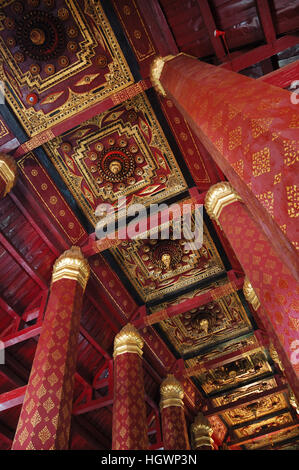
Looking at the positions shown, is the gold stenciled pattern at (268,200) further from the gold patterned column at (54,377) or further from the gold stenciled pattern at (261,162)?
the gold patterned column at (54,377)

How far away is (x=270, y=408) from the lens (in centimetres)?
1160

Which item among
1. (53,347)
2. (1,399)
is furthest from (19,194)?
(1,399)

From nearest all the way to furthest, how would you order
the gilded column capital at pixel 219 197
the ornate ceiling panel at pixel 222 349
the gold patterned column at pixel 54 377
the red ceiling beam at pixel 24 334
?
the gold patterned column at pixel 54 377 < the gilded column capital at pixel 219 197 < the red ceiling beam at pixel 24 334 < the ornate ceiling panel at pixel 222 349

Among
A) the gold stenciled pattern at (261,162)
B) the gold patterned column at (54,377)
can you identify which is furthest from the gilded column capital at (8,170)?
the gold stenciled pattern at (261,162)

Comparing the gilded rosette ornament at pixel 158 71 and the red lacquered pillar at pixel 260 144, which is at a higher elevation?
the gilded rosette ornament at pixel 158 71

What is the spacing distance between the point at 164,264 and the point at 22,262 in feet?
9.63

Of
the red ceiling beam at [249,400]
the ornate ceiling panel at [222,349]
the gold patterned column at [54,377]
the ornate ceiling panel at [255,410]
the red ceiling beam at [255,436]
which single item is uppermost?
the gold patterned column at [54,377]

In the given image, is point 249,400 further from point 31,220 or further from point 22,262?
→ point 31,220

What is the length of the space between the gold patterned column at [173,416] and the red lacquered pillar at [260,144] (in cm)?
662

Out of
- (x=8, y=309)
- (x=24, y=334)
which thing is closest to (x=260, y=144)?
(x=24, y=334)

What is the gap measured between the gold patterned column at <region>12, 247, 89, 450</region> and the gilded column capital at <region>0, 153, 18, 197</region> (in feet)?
5.25

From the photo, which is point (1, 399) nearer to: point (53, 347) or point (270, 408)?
point (53, 347)

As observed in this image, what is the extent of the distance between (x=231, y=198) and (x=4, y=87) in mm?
3850

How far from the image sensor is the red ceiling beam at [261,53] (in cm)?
404
